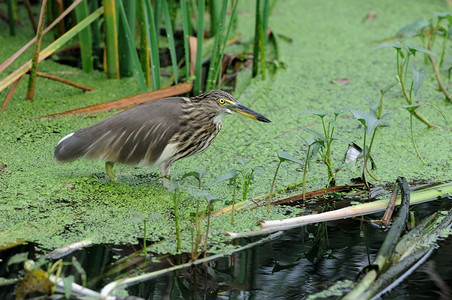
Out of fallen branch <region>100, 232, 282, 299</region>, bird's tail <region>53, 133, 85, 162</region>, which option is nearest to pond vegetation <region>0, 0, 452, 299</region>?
fallen branch <region>100, 232, 282, 299</region>

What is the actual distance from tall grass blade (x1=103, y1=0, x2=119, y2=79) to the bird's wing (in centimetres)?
122

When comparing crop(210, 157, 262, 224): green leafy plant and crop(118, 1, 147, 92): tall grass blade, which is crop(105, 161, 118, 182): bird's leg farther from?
crop(118, 1, 147, 92): tall grass blade

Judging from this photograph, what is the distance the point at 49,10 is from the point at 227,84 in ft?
4.83

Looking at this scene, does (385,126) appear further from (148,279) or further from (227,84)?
(148,279)

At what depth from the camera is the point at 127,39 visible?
4.61 metres

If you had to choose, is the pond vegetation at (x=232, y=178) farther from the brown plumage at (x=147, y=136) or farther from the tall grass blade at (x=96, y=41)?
the brown plumage at (x=147, y=136)

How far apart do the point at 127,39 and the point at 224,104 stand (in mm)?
1181

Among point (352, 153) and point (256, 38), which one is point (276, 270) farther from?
point (256, 38)

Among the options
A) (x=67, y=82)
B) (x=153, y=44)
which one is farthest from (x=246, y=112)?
(x=67, y=82)

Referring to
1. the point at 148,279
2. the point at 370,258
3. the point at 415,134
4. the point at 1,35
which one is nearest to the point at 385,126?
the point at 415,134

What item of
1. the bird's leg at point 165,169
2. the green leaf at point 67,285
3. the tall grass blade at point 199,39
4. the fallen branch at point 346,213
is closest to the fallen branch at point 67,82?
the tall grass blade at point 199,39

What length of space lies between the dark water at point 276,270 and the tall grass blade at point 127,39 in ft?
5.99

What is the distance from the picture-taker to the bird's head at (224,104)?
376 centimetres

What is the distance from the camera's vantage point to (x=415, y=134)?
441 cm
